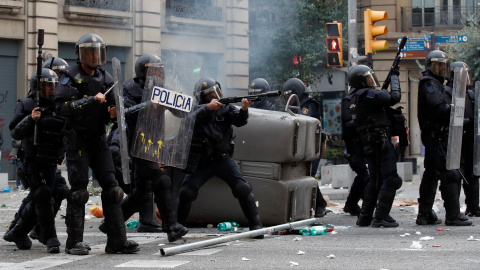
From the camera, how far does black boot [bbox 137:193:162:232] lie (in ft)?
30.7

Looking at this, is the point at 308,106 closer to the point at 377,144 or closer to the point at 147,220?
the point at 377,144

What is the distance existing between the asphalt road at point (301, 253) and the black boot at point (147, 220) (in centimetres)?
28

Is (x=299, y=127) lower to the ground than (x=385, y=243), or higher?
higher

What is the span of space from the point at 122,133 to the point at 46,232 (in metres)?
1.21

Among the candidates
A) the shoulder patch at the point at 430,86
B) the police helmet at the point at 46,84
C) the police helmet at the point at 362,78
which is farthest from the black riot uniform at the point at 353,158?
the police helmet at the point at 46,84

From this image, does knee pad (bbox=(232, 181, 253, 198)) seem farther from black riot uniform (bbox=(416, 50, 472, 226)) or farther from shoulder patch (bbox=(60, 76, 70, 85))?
black riot uniform (bbox=(416, 50, 472, 226))

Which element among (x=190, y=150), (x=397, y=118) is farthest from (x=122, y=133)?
(x=397, y=118)

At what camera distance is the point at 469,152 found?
10375 mm

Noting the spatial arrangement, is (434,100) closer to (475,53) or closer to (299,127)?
(299,127)

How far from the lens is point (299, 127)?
9367 mm

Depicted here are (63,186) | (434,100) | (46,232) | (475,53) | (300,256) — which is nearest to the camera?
(300,256)

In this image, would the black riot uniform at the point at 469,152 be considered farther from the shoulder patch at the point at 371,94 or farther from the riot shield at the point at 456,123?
the shoulder patch at the point at 371,94

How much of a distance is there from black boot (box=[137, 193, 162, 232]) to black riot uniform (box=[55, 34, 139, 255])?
203 cm

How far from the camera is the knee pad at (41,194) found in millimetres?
7539
